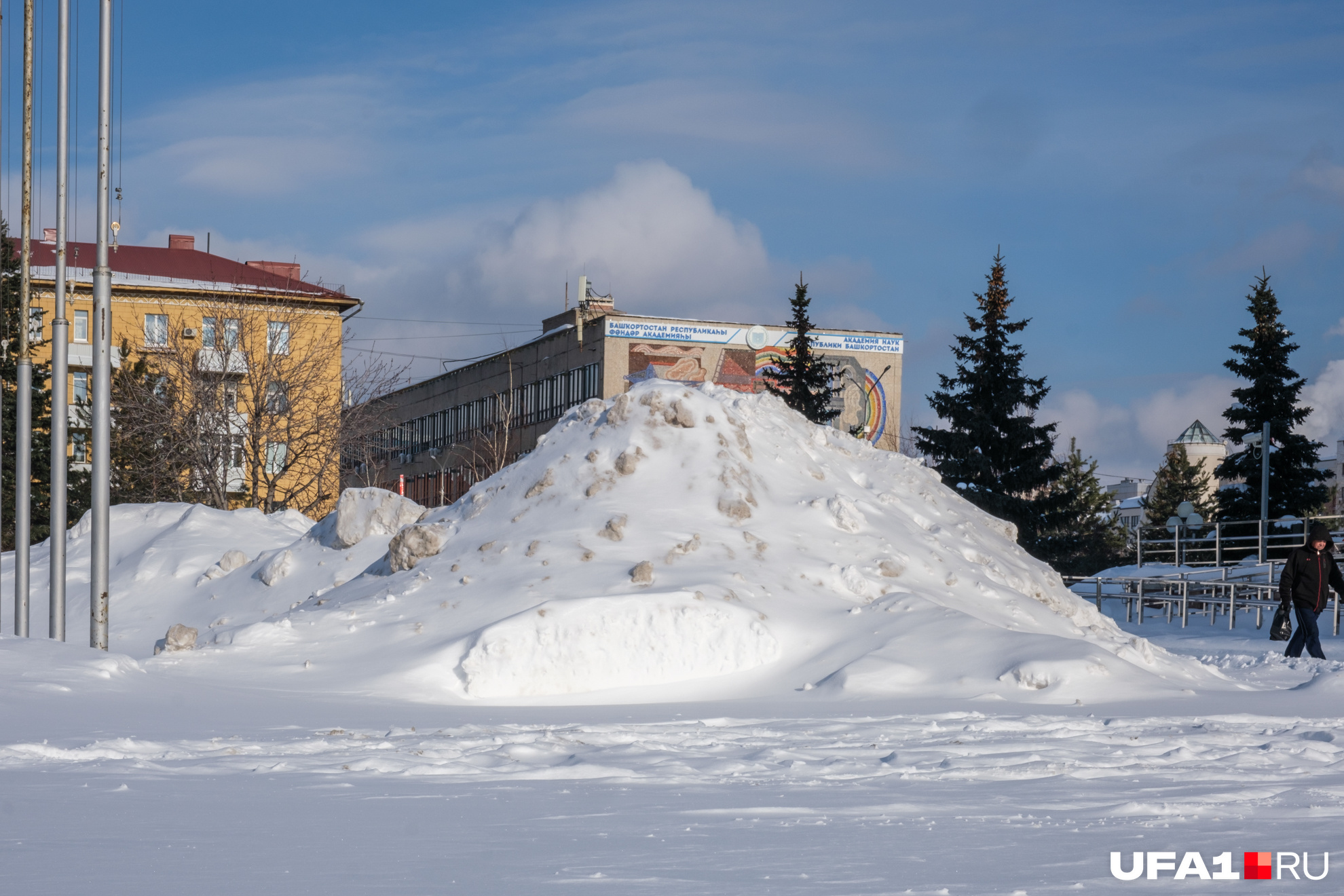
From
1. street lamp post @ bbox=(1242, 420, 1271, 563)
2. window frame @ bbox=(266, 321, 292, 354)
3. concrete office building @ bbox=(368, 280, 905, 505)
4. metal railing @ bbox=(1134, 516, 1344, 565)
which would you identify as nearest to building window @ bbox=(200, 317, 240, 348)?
window frame @ bbox=(266, 321, 292, 354)

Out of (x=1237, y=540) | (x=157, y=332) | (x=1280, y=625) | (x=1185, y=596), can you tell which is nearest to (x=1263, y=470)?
(x=1237, y=540)

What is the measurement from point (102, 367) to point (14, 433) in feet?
88.6

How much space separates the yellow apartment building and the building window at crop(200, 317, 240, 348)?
4 cm

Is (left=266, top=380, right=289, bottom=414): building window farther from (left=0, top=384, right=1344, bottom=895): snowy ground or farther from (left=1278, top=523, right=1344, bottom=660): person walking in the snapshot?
(left=1278, top=523, right=1344, bottom=660): person walking

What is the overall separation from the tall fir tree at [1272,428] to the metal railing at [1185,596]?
483 inches

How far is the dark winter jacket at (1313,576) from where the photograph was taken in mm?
15516

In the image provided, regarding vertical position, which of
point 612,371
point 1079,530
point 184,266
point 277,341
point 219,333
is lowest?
point 1079,530

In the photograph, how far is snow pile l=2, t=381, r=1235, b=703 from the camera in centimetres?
1270

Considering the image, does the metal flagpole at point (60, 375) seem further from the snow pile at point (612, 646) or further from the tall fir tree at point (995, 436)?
the tall fir tree at point (995, 436)

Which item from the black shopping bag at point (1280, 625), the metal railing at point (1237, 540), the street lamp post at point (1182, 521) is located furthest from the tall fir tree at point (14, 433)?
the black shopping bag at point (1280, 625)

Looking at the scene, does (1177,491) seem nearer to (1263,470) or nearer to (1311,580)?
(1263,470)

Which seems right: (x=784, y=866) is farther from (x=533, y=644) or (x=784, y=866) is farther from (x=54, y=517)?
(x=54, y=517)

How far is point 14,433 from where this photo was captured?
38.5m

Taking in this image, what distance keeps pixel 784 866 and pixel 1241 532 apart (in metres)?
40.2
